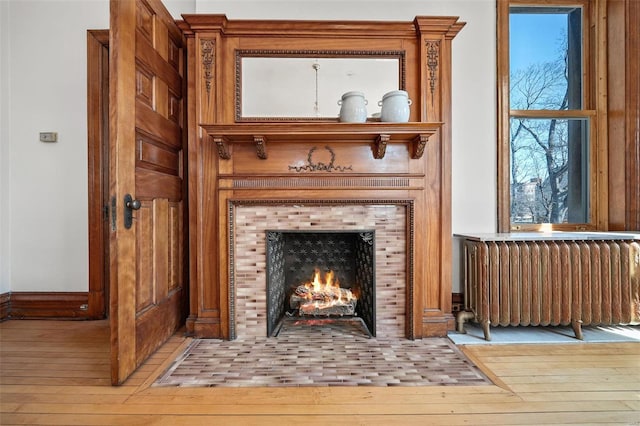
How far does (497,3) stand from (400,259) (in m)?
2.21

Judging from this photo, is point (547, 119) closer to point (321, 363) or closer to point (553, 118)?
point (553, 118)

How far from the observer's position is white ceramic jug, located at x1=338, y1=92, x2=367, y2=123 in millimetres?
2119

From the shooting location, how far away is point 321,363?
73.0 inches

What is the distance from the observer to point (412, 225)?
2215 mm

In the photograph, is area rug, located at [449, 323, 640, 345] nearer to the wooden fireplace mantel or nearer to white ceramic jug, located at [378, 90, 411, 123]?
the wooden fireplace mantel

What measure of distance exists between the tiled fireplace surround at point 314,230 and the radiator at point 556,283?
1.74ft

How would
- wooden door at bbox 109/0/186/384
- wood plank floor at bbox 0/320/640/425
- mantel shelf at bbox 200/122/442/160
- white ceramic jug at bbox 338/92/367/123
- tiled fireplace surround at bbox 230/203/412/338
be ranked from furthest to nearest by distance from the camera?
tiled fireplace surround at bbox 230/203/412/338 → white ceramic jug at bbox 338/92/367/123 → mantel shelf at bbox 200/122/442/160 → wooden door at bbox 109/0/186/384 → wood plank floor at bbox 0/320/640/425

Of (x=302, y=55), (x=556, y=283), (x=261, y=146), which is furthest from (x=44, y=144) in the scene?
(x=556, y=283)

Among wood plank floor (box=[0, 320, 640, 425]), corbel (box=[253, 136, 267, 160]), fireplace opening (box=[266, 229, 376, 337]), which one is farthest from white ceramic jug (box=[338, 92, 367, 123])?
wood plank floor (box=[0, 320, 640, 425])

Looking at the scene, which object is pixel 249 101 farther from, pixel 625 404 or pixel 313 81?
pixel 625 404

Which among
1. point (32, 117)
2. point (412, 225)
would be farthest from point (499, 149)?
point (32, 117)

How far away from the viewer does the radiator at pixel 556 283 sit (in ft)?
7.09

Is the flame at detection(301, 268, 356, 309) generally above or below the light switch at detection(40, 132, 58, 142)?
below

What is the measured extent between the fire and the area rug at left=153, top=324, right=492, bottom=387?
208 mm
